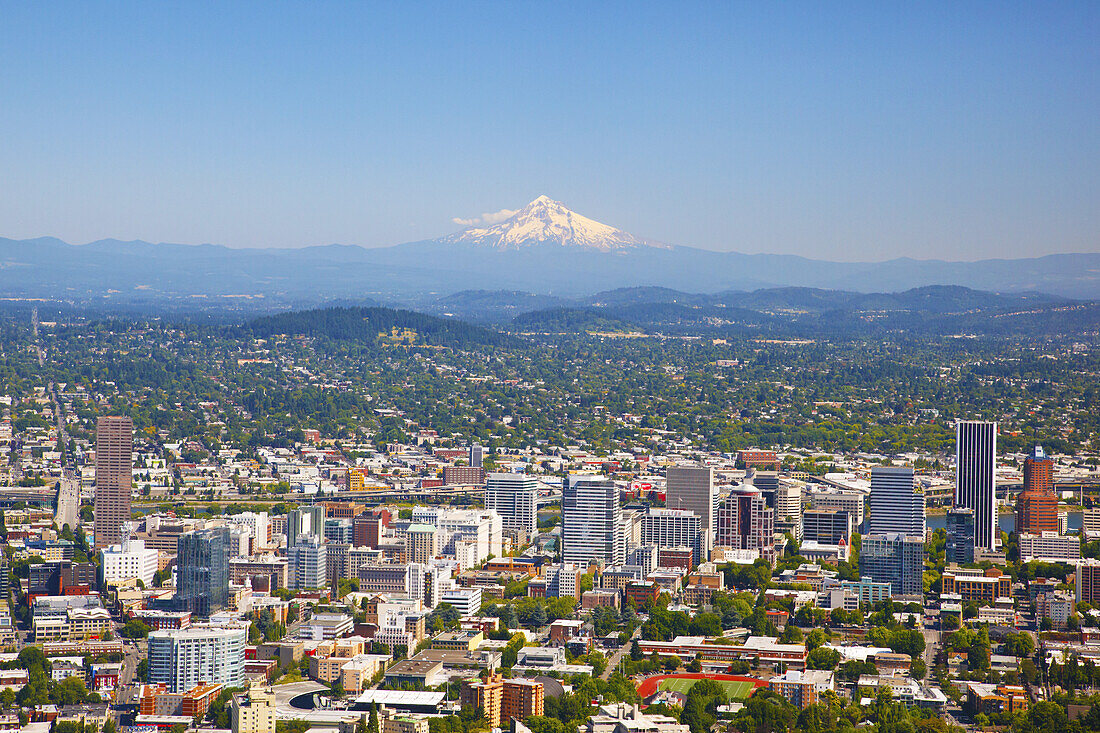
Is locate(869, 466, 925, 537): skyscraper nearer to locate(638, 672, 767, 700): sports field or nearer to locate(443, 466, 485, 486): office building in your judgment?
locate(638, 672, 767, 700): sports field

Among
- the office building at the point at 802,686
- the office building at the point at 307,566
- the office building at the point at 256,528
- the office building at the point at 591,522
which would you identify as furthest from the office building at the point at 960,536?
the office building at the point at 256,528

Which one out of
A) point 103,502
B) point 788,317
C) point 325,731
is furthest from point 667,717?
point 788,317

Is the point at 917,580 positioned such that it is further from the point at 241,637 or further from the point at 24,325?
the point at 24,325

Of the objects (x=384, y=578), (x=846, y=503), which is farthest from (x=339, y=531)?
(x=846, y=503)

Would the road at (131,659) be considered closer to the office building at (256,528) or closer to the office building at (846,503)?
the office building at (256,528)

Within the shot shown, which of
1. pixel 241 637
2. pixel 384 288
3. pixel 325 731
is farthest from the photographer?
pixel 384 288
